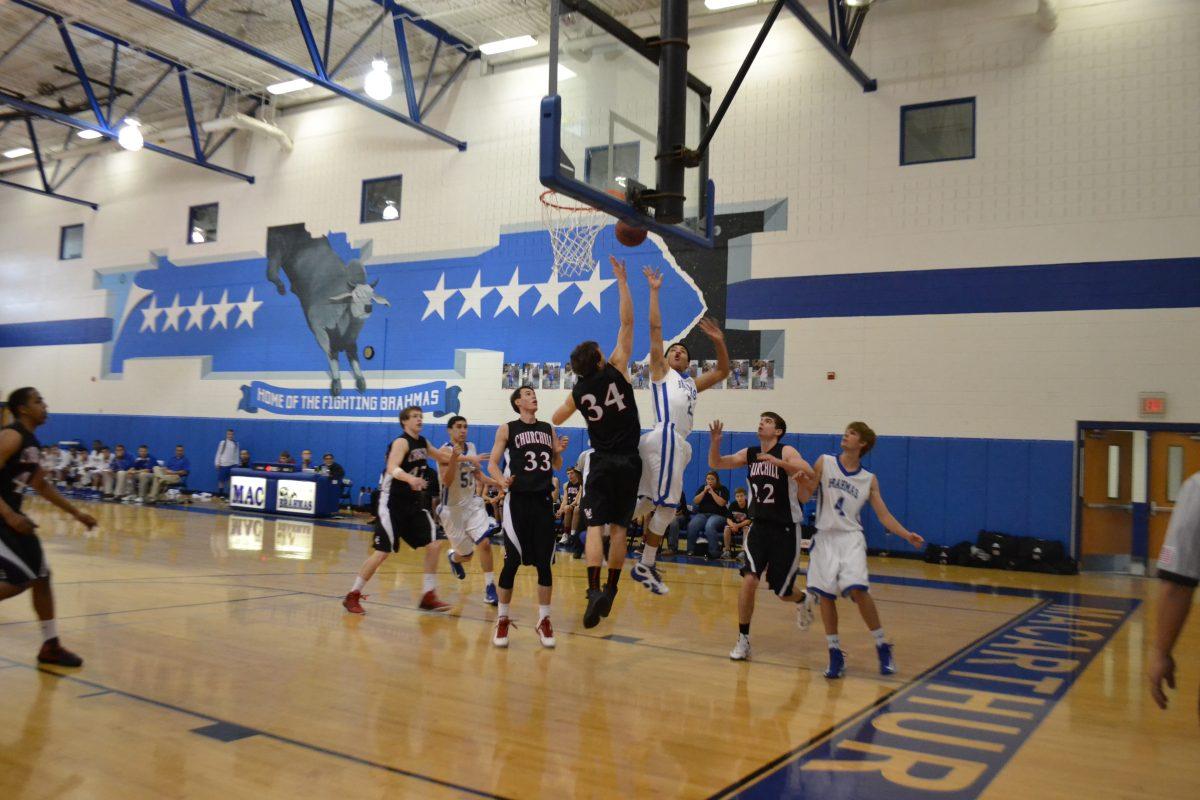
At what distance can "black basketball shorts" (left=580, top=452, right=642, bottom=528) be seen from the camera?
6.08m

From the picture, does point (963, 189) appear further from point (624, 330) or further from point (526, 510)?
point (526, 510)

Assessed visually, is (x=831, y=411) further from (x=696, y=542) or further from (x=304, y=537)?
(x=304, y=537)

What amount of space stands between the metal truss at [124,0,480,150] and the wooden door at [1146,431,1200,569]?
487 inches

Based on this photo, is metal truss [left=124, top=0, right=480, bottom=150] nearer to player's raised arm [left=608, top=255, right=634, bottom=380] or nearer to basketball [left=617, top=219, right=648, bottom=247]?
basketball [left=617, top=219, right=648, bottom=247]

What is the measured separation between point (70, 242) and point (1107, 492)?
23751 millimetres

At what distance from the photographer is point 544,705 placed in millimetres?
4695

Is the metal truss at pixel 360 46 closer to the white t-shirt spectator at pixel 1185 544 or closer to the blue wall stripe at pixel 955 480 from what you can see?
the blue wall stripe at pixel 955 480

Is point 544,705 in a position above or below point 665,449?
below

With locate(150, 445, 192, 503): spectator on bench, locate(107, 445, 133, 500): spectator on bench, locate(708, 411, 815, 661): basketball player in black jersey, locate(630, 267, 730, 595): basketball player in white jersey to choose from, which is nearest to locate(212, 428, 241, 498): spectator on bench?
locate(150, 445, 192, 503): spectator on bench

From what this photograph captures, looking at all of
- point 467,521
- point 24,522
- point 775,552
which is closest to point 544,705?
point 775,552

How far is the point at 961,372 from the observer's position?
1305 cm

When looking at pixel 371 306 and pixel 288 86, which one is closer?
pixel 371 306

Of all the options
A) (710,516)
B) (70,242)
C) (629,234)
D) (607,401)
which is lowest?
(710,516)

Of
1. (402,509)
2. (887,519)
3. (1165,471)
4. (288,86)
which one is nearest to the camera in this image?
(887,519)
